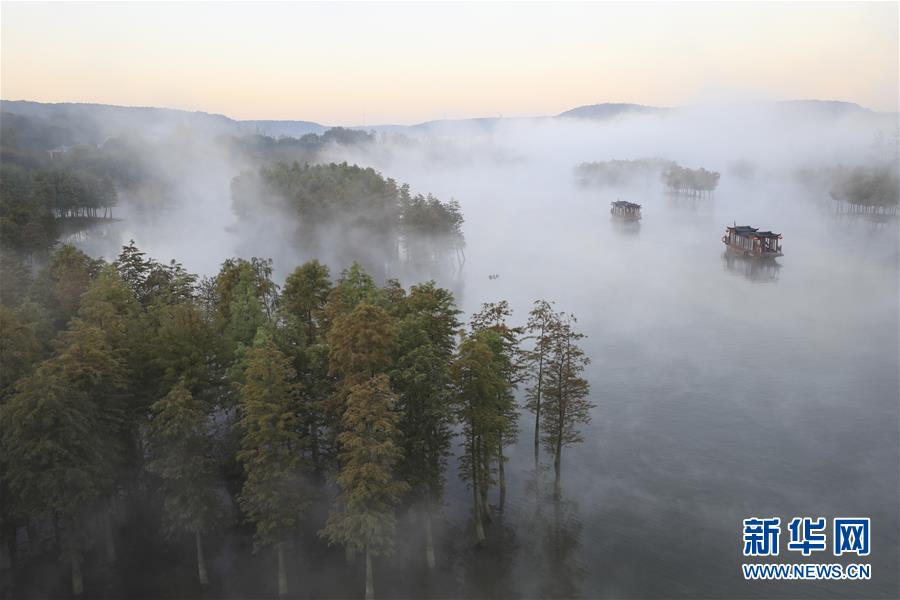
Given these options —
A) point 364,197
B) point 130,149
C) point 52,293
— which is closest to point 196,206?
point 130,149

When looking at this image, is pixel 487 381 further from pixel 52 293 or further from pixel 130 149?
pixel 130 149

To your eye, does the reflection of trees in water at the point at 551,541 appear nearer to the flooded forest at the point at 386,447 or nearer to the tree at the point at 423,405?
the flooded forest at the point at 386,447

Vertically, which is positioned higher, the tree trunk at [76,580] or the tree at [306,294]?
the tree at [306,294]

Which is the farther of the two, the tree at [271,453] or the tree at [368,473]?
the tree at [271,453]

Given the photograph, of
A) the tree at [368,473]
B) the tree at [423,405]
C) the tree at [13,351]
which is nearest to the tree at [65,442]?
the tree at [13,351]

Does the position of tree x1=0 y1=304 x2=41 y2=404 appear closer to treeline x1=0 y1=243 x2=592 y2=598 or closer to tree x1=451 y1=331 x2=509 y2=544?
treeline x1=0 y1=243 x2=592 y2=598

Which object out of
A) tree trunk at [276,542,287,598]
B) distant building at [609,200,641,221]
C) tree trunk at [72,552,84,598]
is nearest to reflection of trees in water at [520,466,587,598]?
tree trunk at [276,542,287,598]
